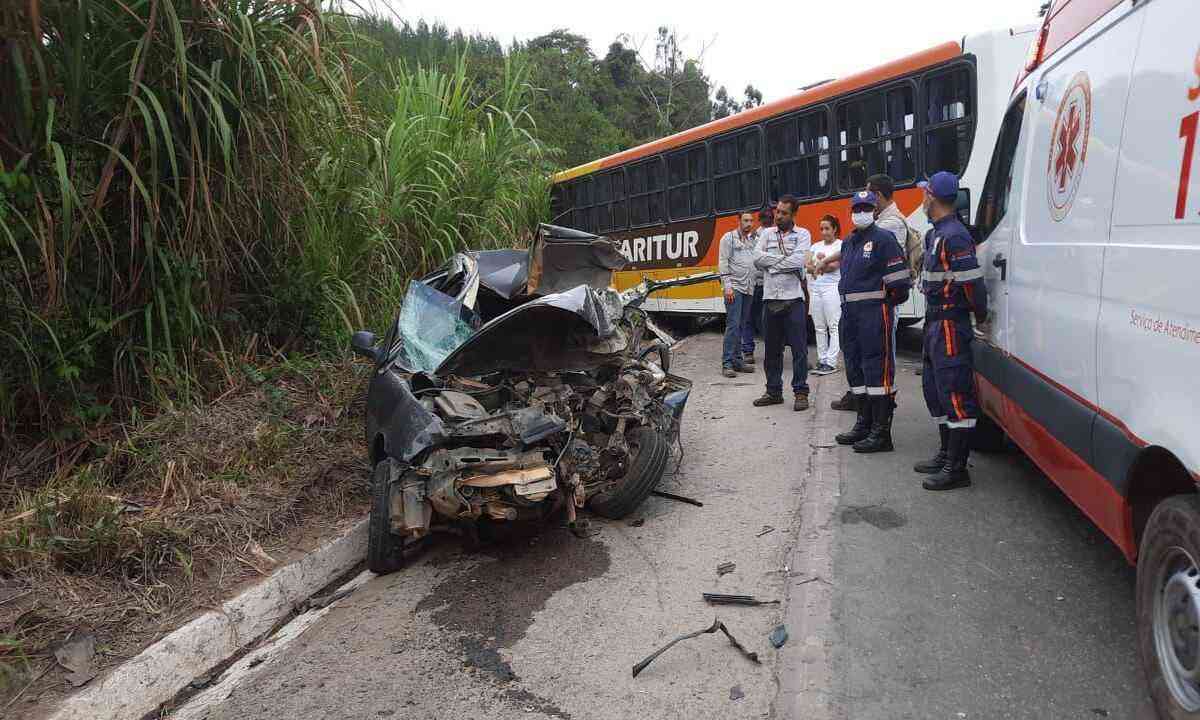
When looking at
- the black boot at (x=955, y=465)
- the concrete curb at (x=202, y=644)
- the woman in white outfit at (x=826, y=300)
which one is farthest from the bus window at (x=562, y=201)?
the concrete curb at (x=202, y=644)

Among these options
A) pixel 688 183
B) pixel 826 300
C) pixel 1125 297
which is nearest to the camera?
pixel 1125 297

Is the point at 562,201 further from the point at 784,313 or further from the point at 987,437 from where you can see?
the point at 987,437

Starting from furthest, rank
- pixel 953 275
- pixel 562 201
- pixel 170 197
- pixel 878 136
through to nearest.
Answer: pixel 562 201 < pixel 878 136 < pixel 170 197 < pixel 953 275

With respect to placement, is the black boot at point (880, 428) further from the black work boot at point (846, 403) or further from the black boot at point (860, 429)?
the black work boot at point (846, 403)

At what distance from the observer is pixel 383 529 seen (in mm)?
3973

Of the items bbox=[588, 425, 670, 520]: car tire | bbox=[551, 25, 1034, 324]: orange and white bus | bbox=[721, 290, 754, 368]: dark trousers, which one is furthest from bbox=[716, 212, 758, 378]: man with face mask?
bbox=[588, 425, 670, 520]: car tire

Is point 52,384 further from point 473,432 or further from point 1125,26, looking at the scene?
point 1125,26

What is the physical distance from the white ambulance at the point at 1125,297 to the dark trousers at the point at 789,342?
2.79m

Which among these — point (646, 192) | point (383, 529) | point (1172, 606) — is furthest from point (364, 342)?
point (646, 192)

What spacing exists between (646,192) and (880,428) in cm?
813

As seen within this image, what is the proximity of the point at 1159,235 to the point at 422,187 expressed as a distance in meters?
5.85

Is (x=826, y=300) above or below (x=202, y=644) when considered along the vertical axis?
above

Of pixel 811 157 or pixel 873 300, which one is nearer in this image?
pixel 873 300

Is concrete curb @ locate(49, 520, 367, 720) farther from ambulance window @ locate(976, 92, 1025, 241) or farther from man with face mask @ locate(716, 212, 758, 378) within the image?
man with face mask @ locate(716, 212, 758, 378)
